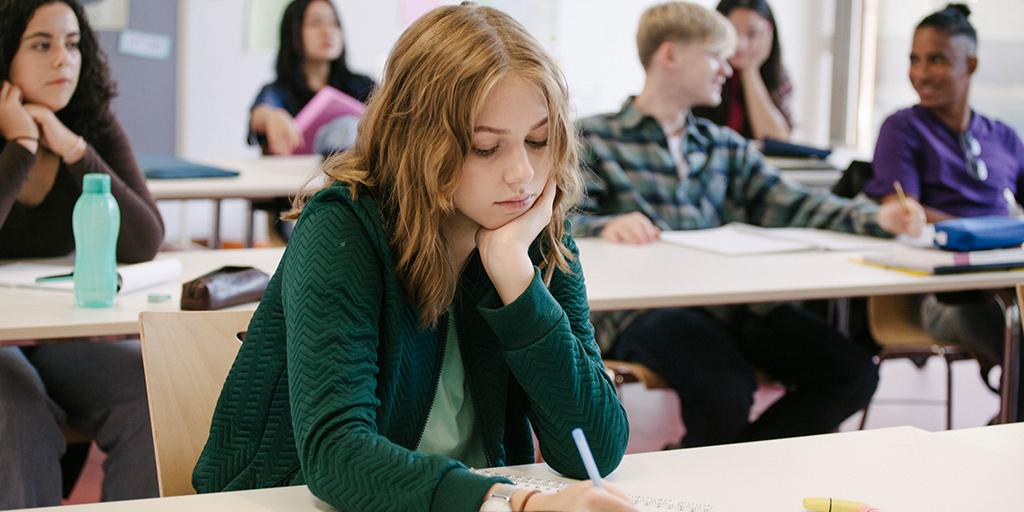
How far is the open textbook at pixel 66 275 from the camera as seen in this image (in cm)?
228

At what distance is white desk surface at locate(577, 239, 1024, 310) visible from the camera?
7.93 feet

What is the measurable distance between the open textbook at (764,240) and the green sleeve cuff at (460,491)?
5.86 feet

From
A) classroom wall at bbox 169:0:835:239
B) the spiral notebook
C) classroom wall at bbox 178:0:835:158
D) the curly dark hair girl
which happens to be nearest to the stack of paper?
the spiral notebook

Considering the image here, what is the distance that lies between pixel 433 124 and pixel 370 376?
277 millimetres

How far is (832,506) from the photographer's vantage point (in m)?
1.23

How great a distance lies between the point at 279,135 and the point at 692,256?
2.15m

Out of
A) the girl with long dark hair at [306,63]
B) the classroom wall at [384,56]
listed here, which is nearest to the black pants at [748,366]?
the girl with long dark hair at [306,63]

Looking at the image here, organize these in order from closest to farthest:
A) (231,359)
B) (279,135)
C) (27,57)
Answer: (231,359), (27,57), (279,135)

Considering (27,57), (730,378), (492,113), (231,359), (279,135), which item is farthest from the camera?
(279,135)

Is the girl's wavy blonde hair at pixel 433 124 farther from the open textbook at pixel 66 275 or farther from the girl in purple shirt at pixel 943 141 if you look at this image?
the girl in purple shirt at pixel 943 141

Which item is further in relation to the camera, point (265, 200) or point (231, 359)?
point (265, 200)

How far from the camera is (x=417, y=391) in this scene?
144 centimetres

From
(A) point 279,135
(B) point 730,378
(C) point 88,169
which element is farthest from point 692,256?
(A) point 279,135

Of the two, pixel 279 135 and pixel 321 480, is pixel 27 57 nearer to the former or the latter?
pixel 321 480
